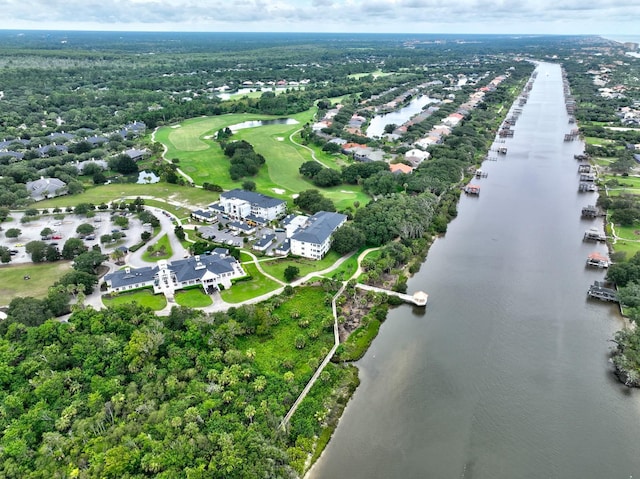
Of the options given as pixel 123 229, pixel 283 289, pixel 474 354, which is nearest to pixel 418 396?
pixel 474 354

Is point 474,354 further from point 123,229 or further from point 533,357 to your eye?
point 123,229

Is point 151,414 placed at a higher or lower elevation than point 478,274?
higher

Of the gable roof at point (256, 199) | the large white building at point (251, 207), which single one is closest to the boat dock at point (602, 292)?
the large white building at point (251, 207)

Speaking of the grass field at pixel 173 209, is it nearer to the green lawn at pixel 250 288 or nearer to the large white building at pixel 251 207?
the large white building at pixel 251 207

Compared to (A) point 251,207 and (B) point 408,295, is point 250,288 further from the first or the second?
(A) point 251,207

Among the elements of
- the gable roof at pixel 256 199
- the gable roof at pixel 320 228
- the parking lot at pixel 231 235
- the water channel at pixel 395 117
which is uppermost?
the gable roof at pixel 320 228

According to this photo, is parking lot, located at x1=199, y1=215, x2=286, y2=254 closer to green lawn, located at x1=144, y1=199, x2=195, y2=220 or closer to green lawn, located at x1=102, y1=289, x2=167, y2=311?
green lawn, located at x1=144, y1=199, x2=195, y2=220

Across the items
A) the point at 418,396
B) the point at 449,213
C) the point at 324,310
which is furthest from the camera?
the point at 449,213

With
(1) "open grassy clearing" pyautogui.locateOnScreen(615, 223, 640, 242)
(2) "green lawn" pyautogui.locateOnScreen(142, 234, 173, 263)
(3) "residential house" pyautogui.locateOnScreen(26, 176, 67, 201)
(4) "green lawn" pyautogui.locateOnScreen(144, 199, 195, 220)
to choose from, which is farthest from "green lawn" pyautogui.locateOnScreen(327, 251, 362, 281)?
(3) "residential house" pyautogui.locateOnScreen(26, 176, 67, 201)
